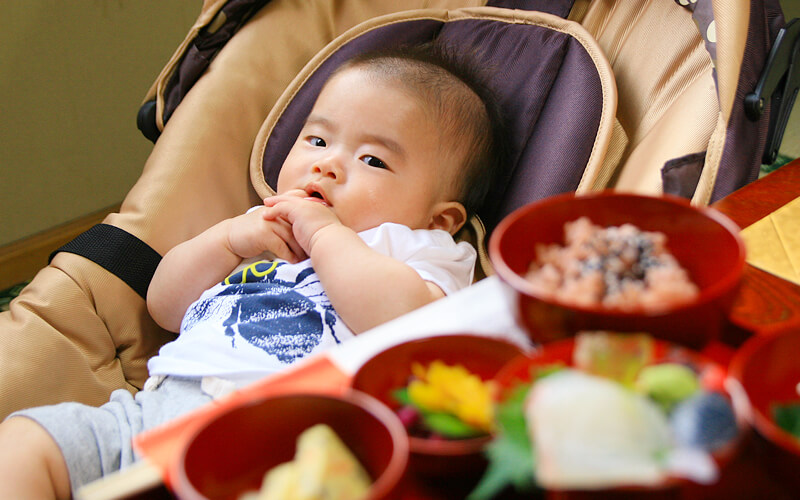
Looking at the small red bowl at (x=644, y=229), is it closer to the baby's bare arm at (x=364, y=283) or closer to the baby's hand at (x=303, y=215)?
the baby's bare arm at (x=364, y=283)

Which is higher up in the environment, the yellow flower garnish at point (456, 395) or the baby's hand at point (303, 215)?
the yellow flower garnish at point (456, 395)

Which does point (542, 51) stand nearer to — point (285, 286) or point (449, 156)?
point (449, 156)

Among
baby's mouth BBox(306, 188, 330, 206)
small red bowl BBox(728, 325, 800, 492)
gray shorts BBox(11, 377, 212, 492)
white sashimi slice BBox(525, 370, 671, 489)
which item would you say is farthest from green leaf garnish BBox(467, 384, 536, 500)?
baby's mouth BBox(306, 188, 330, 206)

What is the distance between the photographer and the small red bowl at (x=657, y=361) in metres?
0.34

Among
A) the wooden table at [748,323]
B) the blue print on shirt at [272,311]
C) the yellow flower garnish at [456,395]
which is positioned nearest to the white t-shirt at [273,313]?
the blue print on shirt at [272,311]

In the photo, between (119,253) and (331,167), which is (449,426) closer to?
(331,167)

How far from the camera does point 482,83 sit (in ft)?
4.17

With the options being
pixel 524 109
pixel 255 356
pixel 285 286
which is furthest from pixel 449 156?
pixel 255 356

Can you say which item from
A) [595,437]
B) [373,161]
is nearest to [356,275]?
[373,161]

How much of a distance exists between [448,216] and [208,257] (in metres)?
0.41

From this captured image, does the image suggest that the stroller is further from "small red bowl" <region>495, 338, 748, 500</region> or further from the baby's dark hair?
"small red bowl" <region>495, 338, 748, 500</region>

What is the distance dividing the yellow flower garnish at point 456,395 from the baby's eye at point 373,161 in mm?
713

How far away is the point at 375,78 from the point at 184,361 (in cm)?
57

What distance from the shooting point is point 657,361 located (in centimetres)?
41
